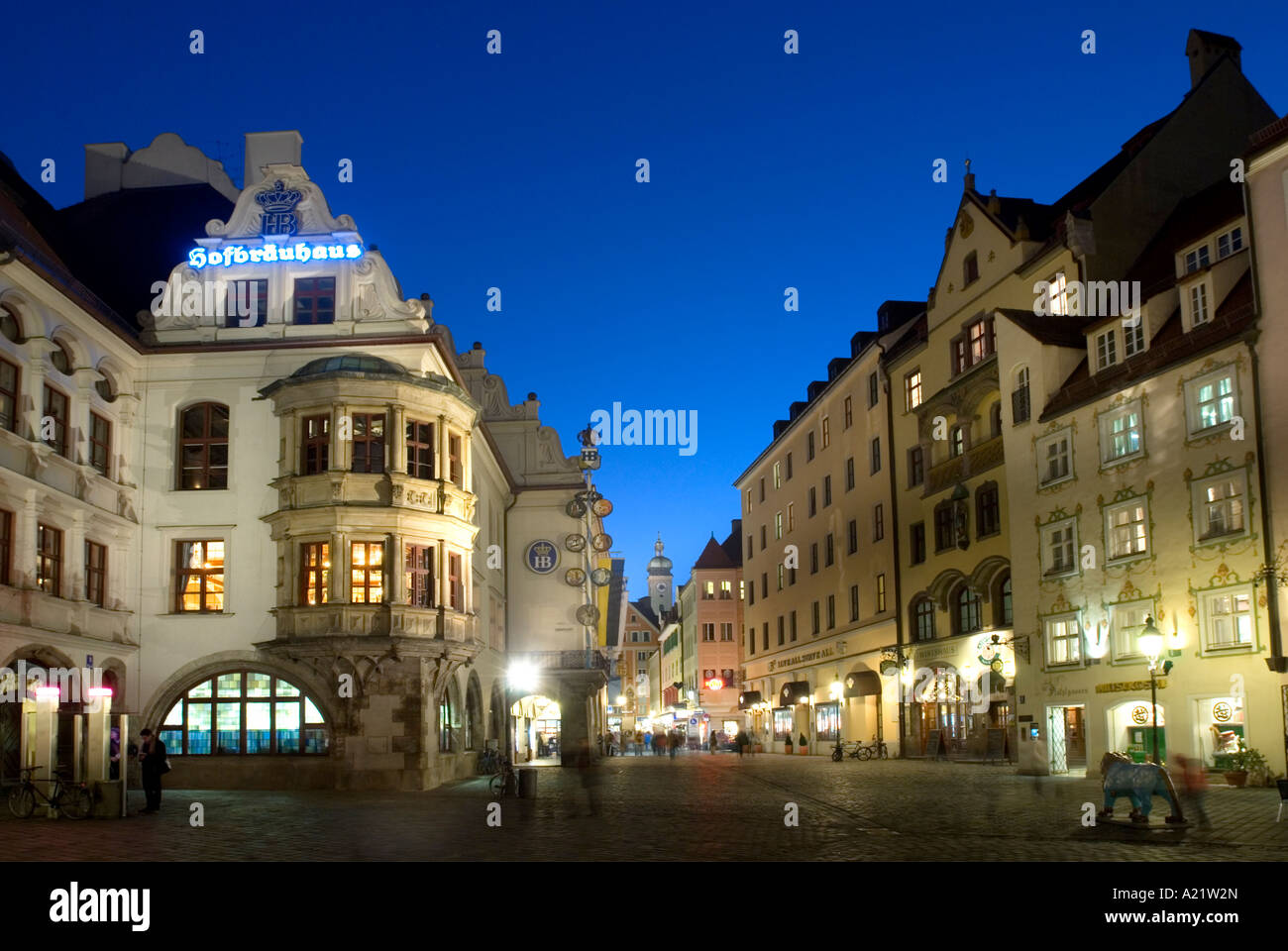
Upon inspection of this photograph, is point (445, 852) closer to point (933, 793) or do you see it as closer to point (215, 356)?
point (933, 793)

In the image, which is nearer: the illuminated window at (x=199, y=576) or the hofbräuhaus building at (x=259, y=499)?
the hofbräuhaus building at (x=259, y=499)

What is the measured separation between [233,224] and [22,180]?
1017 centimetres

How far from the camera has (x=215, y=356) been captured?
3853 centimetres

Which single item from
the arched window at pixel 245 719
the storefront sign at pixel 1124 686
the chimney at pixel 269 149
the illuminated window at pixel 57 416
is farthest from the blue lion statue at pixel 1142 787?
the chimney at pixel 269 149

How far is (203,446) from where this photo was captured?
38.5 m

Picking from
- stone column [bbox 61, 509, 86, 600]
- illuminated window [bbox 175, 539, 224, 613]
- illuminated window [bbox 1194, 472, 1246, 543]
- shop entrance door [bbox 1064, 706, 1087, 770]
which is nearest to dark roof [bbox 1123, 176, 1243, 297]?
illuminated window [bbox 1194, 472, 1246, 543]

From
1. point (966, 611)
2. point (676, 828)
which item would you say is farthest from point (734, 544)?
point (676, 828)

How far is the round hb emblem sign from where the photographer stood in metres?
56.9

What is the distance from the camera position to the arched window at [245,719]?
36.5m

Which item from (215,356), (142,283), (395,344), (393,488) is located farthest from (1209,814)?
(142,283)

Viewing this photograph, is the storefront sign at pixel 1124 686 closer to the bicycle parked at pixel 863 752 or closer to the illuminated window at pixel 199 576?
the bicycle parked at pixel 863 752

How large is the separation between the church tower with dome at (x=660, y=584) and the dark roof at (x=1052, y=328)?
449ft

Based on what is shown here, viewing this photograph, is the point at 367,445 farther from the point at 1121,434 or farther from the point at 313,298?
the point at 1121,434

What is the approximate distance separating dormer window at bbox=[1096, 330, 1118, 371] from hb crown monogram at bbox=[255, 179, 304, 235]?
23397 mm
